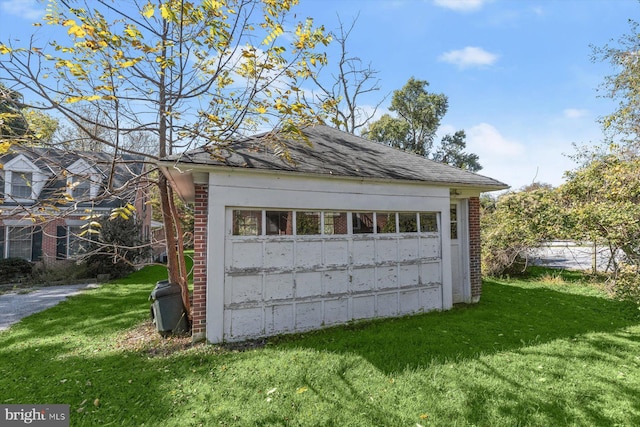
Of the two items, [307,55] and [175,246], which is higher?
[307,55]

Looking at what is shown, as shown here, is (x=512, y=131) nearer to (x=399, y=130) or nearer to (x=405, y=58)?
(x=405, y=58)

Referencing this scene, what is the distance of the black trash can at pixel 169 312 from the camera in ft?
18.9

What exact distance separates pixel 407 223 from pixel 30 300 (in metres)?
12.3

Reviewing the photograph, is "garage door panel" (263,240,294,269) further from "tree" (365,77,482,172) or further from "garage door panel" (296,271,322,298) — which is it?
"tree" (365,77,482,172)

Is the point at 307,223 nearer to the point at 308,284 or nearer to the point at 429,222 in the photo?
the point at 308,284

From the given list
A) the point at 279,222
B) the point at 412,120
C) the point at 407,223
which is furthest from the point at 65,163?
the point at 412,120

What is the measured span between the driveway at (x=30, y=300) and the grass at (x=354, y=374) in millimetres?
1936

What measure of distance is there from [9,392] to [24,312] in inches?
243

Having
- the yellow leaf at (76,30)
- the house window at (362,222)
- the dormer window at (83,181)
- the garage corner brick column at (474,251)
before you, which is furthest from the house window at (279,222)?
the garage corner brick column at (474,251)

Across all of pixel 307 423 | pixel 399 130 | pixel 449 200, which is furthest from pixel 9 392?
pixel 399 130

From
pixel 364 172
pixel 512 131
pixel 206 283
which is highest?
pixel 512 131

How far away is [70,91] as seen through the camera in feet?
15.5

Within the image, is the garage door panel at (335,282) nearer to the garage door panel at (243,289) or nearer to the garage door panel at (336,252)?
the garage door panel at (336,252)

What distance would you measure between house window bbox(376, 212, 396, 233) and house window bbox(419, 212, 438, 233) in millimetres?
827
